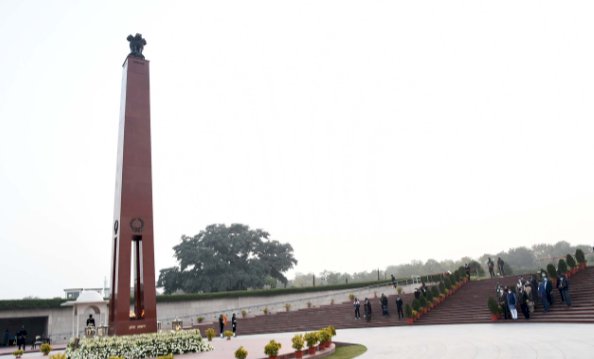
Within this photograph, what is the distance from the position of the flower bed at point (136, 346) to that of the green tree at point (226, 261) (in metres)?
29.4

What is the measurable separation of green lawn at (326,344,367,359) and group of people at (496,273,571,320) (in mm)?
7677

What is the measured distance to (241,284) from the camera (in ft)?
149

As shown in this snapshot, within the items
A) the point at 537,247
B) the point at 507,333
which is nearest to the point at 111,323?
the point at 507,333

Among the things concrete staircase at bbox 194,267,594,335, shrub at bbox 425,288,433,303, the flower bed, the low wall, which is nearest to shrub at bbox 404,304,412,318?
concrete staircase at bbox 194,267,594,335

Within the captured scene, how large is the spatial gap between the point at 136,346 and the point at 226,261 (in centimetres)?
3326

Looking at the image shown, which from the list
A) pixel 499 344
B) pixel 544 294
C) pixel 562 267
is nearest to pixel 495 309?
pixel 544 294

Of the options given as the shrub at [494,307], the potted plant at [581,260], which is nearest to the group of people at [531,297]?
the shrub at [494,307]

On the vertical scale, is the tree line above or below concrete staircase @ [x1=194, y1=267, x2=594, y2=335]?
above

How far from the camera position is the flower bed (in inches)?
548

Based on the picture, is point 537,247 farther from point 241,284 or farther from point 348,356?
point 348,356

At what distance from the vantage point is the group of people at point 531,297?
1778 centimetres

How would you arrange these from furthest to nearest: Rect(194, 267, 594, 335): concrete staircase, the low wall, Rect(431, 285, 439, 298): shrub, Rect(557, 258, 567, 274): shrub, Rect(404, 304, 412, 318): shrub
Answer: the low wall → Rect(431, 285, 439, 298): shrub → Rect(404, 304, 412, 318): shrub → Rect(557, 258, 567, 274): shrub → Rect(194, 267, 594, 335): concrete staircase

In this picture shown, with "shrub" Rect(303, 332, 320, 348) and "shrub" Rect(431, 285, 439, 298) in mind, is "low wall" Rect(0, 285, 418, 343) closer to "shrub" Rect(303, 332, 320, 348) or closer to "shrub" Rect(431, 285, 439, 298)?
"shrub" Rect(431, 285, 439, 298)

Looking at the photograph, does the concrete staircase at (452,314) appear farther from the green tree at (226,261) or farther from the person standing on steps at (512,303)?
the green tree at (226,261)
